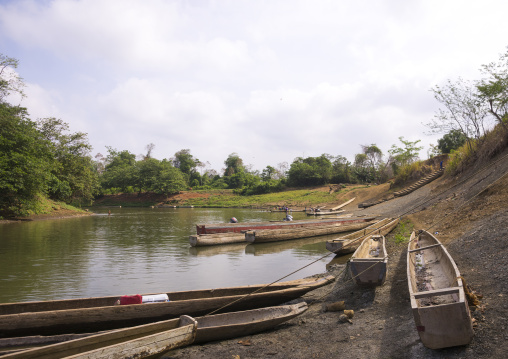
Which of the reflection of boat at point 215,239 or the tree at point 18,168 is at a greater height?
the tree at point 18,168

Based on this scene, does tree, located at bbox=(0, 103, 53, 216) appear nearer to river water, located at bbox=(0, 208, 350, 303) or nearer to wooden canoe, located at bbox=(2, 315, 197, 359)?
river water, located at bbox=(0, 208, 350, 303)

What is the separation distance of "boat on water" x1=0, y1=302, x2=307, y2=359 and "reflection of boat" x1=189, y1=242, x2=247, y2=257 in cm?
964

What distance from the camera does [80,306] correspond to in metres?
6.32

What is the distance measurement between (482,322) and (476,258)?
3682mm

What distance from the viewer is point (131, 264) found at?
13.3m

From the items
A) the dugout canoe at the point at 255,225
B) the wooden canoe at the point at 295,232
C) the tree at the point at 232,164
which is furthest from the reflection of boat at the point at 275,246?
the tree at the point at 232,164

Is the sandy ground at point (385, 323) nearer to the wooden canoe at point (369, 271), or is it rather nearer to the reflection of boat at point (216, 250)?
the wooden canoe at point (369, 271)

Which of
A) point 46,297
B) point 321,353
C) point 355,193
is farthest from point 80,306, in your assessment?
point 355,193

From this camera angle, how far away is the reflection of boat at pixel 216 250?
Result: 15891 mm

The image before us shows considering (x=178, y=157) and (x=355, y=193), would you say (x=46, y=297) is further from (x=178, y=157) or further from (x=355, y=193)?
(x=178, y=157)

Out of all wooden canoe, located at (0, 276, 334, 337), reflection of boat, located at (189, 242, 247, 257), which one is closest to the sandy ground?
wooden canoe, located at (0, 276, 334, 337)

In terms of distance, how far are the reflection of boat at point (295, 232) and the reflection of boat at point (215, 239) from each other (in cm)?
102

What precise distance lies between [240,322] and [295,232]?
1358 centimetres

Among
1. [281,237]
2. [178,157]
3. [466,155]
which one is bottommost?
[281,237]
